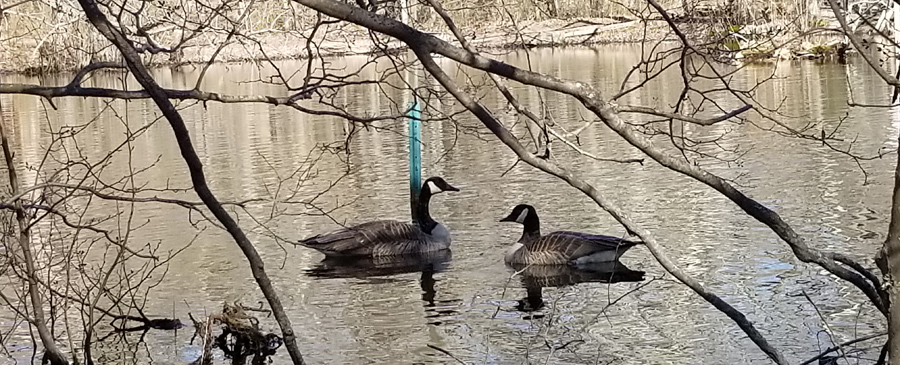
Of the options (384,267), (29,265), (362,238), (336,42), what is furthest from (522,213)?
(29,265)

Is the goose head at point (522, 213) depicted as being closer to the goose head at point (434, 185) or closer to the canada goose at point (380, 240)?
the canada goose at point (380, 240)

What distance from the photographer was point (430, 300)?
28.5 feet

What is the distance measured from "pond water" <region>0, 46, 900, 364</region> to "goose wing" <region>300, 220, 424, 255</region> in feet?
0.74

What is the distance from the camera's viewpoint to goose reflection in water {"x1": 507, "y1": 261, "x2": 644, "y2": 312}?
9.15 m

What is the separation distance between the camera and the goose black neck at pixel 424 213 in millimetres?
11062

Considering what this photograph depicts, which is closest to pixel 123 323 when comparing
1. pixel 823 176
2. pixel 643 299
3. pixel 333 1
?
pixel 643 299

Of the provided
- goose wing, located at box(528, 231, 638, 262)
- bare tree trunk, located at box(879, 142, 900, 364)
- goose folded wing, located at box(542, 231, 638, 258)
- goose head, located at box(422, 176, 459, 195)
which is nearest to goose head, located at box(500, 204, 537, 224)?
goose wing, located at box(528, 231, 638, 262)

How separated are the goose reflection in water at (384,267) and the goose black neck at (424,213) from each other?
0.51 meters

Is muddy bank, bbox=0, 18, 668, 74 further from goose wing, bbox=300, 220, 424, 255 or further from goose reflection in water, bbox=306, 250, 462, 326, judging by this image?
goose reflection in water, bbox=306, 250, 462, 326

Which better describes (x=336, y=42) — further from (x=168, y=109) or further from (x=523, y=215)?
(x=168, y=109)

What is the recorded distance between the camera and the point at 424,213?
1134 centimetres

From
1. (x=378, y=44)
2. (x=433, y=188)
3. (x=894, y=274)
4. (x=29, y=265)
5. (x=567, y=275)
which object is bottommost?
(x=567, y=275)

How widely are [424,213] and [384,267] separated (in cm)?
110

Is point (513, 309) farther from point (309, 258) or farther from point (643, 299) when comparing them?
point (309, 258)
